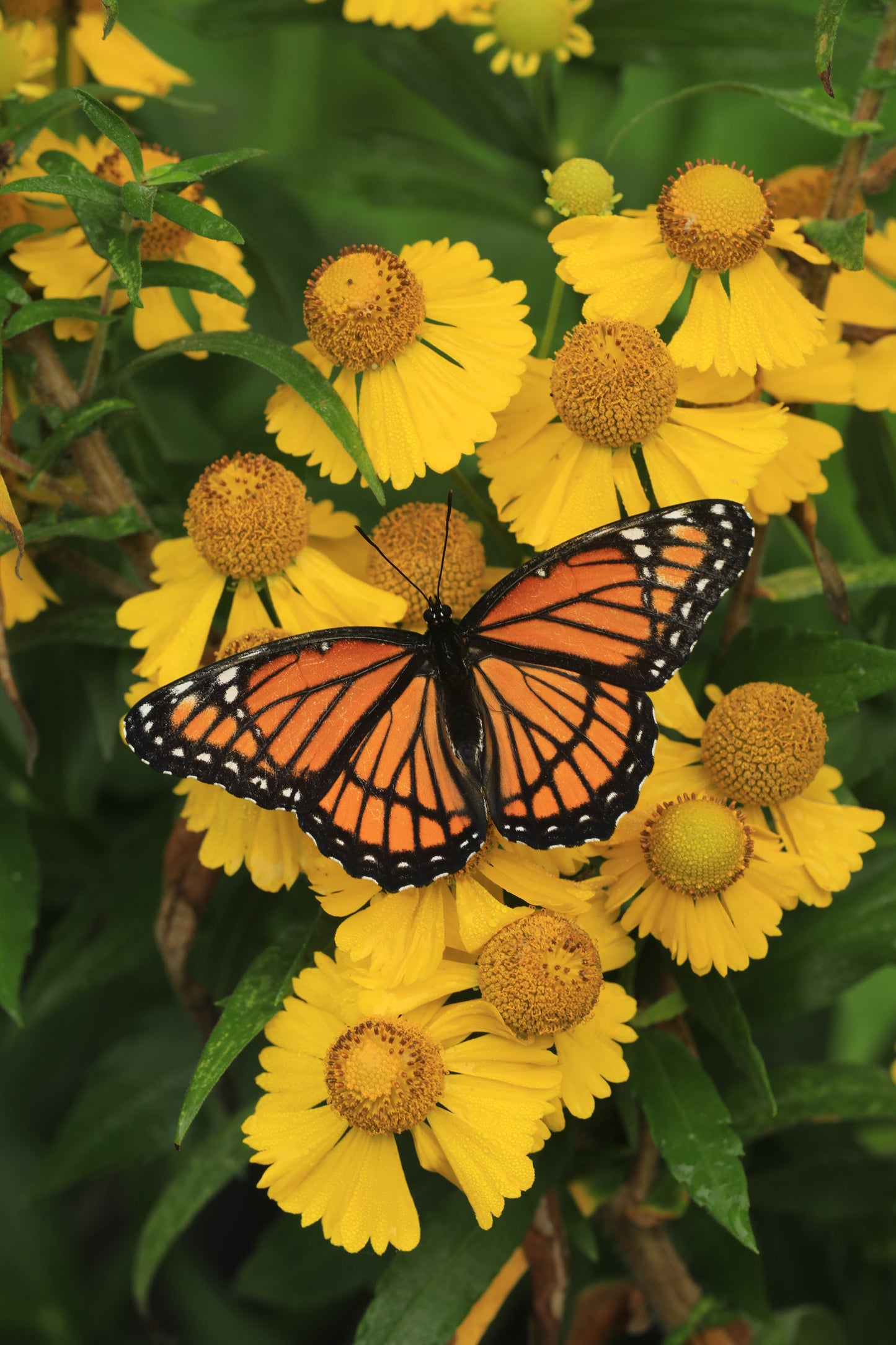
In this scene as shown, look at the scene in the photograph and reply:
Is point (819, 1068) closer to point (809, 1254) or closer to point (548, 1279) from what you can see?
point (548, 1279)

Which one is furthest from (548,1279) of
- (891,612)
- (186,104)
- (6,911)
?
(186,104)

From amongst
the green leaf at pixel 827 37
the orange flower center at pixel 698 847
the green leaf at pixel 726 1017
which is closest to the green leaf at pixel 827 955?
the green leaf at pixel 726 1017

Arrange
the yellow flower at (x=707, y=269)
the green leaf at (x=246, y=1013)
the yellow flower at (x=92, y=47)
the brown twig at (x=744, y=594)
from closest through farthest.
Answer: the green leaf at (x=246, y=1013) < the yellow flower at (x=707, y=269) < the brown twig at (x=744, y=594) < the yellow flower at (x=92, y=47)

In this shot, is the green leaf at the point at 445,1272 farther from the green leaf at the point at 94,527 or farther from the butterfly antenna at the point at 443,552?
the green leaf at the point at 94,527

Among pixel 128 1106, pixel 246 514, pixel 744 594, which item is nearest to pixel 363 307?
pixel 246 514

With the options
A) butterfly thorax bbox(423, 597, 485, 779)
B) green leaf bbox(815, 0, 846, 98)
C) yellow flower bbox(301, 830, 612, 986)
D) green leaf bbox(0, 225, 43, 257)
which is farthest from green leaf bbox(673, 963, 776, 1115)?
green leaf bbox(0, 225, 43, 257)

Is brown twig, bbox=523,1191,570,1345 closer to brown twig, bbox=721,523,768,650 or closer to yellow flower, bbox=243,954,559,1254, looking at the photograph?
yellow flower, bbox=243,954,559,1254
